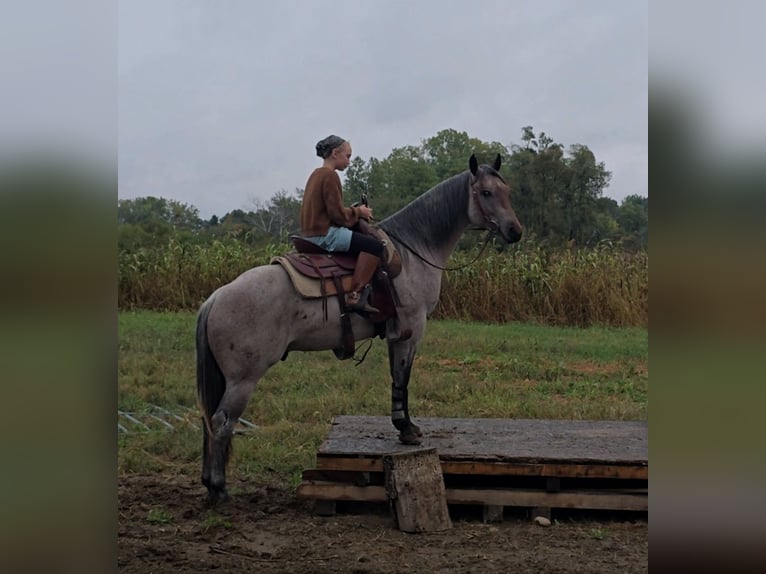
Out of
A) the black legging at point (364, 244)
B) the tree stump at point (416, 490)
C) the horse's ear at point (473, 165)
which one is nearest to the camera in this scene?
the tree stump at point (416, 490)

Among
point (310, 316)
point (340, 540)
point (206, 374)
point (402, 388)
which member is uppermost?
point (310, 316)

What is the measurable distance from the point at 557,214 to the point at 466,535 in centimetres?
626

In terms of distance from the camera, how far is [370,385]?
7410 mm

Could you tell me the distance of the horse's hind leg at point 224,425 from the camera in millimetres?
4219

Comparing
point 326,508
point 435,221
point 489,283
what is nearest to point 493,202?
point 435,221

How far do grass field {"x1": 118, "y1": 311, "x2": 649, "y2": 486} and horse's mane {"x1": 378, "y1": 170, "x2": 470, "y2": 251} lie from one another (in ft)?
6.62

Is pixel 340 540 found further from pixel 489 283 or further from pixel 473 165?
pixel 489 283

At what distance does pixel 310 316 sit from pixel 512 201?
5.59 meters

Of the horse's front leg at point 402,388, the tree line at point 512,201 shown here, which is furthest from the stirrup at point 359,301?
the tree line at point 512,201

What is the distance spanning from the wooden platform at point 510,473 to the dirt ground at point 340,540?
0.52 feet

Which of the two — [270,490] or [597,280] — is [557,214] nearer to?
[597,280]

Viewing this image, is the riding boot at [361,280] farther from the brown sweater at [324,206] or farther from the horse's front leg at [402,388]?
the horse's front leg at [402,388]

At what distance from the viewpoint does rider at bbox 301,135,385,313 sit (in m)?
4.37

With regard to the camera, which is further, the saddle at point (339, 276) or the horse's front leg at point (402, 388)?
the horse's front leg at point (402, 388)
